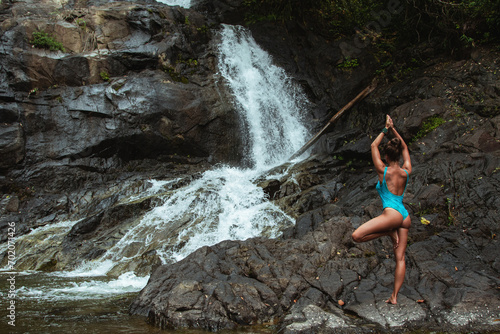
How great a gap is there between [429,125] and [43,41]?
14.8 metres

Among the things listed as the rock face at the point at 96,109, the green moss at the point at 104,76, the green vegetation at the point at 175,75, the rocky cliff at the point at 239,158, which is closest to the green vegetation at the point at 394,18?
the rocky cliff at the point at 239,158

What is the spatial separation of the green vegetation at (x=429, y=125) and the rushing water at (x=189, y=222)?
459cm

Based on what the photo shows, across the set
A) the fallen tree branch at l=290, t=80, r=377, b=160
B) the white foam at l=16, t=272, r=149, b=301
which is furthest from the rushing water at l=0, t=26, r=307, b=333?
the fallen tree branch at l=290, t=80, r=377, b=160

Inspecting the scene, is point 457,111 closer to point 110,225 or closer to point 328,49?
point 328,49

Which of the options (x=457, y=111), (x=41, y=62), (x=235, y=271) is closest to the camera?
(x=235, y=271)

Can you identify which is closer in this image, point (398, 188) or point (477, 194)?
point (398, 188)

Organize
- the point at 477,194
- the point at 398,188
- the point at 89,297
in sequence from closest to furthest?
the point at 398,188 → the point at 89,297 → the point at 477,194

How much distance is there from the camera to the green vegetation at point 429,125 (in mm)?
9750

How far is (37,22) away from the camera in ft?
47.0

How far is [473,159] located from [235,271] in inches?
229

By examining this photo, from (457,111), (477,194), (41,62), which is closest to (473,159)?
(477,194)

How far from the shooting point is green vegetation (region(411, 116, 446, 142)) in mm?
9750

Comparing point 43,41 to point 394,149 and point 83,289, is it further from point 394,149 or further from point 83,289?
point 394,149

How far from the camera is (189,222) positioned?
9.83 m
